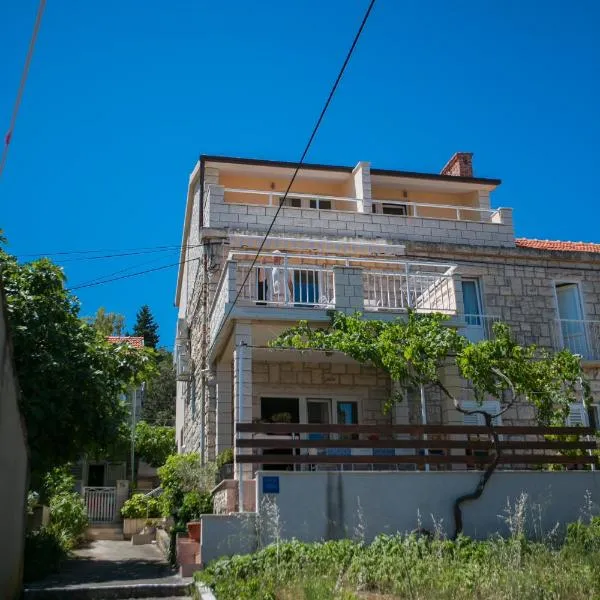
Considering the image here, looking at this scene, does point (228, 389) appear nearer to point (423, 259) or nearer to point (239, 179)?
point (423, 259)

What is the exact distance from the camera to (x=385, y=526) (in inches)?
437

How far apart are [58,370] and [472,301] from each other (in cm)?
974

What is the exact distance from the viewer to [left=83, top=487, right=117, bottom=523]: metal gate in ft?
73.3

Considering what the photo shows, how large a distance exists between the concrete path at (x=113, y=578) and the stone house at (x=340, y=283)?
101 inches

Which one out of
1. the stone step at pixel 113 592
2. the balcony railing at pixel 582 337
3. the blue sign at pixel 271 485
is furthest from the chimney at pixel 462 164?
the stone step at pixel 113 592

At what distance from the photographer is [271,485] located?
35.5 feet

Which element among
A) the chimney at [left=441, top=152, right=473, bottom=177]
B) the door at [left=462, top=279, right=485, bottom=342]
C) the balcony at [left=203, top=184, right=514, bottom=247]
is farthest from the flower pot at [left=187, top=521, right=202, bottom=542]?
the chimney at [left=441, top=152, right=473, bottom=177]

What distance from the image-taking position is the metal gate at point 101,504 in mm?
22344

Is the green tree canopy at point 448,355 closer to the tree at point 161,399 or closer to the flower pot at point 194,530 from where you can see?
the flower pot at point 194,530

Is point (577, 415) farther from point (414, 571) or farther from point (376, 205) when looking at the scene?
point (414, 571)

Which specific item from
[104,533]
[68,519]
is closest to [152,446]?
[104,533]

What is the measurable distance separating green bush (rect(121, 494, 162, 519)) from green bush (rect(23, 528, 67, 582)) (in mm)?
6005

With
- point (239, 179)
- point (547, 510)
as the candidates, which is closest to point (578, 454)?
point (547, 510)

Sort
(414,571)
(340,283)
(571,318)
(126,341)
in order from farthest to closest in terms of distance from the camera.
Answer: (571,318) < (126,341) < (340,283) < (414,571)
